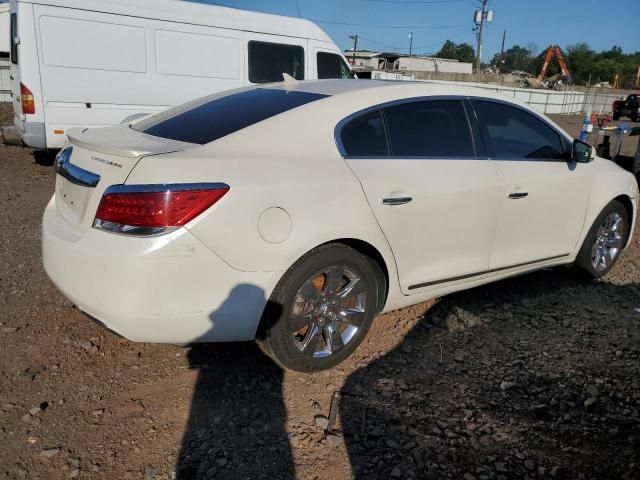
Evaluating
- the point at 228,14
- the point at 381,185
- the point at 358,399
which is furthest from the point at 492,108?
the point at 228,14

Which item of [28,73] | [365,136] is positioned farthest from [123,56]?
[365,136]

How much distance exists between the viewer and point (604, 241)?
15.6 feet

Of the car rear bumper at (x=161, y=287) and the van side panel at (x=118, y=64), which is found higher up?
the van side panel at (x=118, y=64)

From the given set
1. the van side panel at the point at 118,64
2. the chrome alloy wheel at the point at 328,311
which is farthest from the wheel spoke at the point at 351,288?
the van side panel at the point at 118,64

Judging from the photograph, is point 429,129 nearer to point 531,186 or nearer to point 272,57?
point 531,186

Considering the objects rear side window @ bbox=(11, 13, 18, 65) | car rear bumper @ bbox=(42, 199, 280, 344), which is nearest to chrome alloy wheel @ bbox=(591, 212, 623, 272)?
car rear bumper @ bbox=(42, 199, 280, 344)

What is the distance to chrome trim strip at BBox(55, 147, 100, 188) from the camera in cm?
270

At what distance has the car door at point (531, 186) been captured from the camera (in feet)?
12.3

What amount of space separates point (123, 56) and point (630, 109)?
2868 cm

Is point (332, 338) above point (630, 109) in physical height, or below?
below

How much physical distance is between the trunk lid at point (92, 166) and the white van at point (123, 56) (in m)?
5.04

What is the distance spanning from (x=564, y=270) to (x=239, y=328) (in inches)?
137

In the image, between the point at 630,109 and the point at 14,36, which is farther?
the point at 630,109

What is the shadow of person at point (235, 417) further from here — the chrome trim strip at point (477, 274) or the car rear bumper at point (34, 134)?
the car rear bumper at point (34, 134)
